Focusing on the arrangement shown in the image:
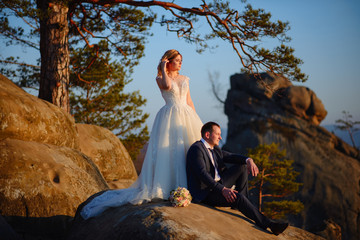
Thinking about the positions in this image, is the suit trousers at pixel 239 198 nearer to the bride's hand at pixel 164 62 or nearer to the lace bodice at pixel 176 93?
the lace bodice at pixel 176 93

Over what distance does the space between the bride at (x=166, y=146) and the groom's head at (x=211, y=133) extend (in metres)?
0.44

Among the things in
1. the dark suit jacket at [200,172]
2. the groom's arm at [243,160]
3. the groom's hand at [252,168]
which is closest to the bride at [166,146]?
the dark suit jacket at [200,172]

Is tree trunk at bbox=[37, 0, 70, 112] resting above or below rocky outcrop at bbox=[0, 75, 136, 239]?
above

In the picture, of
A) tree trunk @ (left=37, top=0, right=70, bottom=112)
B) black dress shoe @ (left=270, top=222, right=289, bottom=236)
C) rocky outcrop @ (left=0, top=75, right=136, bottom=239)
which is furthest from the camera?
tree trunk @ (left=37, top=0, right=70, bottom=112)

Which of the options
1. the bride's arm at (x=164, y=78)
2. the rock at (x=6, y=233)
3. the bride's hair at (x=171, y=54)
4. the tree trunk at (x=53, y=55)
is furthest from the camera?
the tree trunk at (x=53, y=55)

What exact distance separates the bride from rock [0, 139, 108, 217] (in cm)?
161

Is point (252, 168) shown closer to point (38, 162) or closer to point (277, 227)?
point (277, 227)

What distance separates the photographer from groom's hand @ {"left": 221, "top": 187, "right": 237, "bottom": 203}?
14.9ft

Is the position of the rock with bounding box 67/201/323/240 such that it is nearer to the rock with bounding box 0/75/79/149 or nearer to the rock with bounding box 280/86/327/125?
the rock with bounding box 0/75/79/149

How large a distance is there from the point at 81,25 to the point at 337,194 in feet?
67.0

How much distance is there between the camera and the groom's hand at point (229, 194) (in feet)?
14.9

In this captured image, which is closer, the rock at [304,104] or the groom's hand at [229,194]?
the groom's hand at [229,194]

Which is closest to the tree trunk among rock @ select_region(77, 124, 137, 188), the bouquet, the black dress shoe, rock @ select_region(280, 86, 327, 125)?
rock @ select_region(77, 124, 137, 188)

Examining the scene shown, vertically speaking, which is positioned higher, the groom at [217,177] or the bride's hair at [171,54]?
the bride's hair at [171,54]
